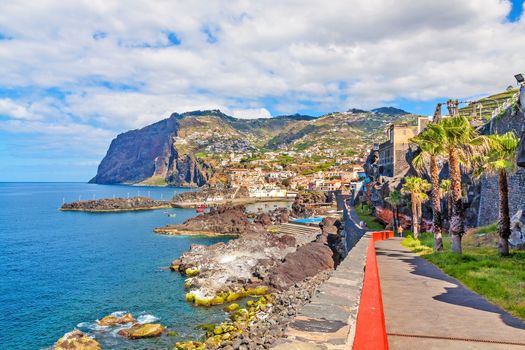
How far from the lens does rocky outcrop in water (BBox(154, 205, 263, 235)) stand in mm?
75125

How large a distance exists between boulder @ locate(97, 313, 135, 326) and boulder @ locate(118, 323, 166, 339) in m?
1.97

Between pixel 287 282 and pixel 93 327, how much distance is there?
15.3 meters

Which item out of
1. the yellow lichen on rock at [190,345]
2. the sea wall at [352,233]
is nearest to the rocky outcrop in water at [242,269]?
the sea wall at [352,233]

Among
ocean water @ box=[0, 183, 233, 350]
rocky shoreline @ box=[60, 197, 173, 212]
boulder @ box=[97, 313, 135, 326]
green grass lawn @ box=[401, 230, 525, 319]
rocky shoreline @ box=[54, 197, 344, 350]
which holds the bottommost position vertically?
ocean water @ box=[0, 183, 233, 350]

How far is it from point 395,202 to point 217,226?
4491 centimetres

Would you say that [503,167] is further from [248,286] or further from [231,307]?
[248,286]

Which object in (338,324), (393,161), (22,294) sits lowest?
(22,294)

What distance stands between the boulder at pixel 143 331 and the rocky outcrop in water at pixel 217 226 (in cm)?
4819

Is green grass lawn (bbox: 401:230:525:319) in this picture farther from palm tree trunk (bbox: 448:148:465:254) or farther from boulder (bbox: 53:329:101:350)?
boulder (bbox: 53:329:101:350)

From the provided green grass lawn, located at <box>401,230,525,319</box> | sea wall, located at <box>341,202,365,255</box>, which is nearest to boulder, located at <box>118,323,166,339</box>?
green grass lawn, located at <box>401,230,525,319</box>

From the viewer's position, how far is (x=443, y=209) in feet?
122

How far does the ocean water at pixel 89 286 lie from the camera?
26.2 metres

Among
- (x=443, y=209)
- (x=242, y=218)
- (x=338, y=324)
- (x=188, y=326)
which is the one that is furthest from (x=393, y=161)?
(x=338, y=324)

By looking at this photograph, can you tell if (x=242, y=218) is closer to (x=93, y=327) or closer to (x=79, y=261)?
(x=79, y=261)
